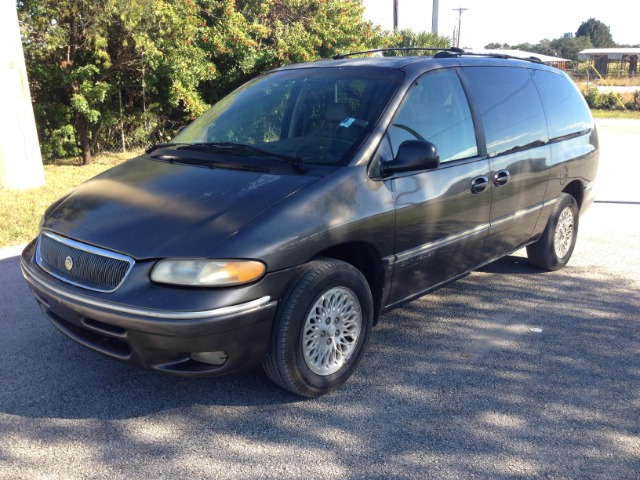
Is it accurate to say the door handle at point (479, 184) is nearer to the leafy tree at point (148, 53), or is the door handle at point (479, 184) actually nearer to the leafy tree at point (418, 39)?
the leafy tree at point (148, 53)

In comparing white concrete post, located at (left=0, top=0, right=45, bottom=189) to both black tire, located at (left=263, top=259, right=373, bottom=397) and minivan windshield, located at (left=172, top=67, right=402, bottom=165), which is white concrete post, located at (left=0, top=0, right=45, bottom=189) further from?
black tire, located at (left=263, top=259, right=373, bottom=397)

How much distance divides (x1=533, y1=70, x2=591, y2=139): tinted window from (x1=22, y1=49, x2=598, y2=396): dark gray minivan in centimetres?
24

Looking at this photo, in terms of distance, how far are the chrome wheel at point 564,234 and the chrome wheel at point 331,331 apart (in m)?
2.90

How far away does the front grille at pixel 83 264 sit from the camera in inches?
125

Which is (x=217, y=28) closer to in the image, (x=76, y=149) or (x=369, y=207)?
(x=76, y=149)

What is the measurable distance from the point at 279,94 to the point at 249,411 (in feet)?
7.59

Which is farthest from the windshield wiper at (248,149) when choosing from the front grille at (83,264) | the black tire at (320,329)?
the front grille at (83,264)

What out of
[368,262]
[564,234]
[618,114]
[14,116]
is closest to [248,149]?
[368,262]

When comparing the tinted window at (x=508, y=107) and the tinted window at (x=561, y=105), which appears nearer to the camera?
the tinted window at (x=508, y=107)

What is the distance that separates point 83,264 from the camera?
10.9 feet

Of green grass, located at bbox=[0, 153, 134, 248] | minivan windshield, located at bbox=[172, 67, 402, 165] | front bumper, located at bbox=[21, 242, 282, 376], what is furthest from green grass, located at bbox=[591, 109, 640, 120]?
front bumper, located at bbox=[21, 242, 282, 376]

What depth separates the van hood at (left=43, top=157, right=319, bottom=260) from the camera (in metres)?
3.18

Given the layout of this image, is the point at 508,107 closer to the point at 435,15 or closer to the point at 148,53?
the point at 148,53

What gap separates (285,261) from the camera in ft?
10.6
